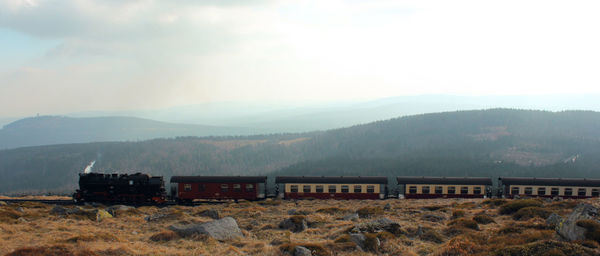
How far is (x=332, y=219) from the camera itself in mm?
27688

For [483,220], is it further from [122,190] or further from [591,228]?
[122,190]

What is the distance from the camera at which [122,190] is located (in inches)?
1677

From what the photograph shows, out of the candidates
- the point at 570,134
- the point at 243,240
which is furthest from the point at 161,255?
the point at 570,134

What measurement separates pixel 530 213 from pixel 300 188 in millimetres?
25438

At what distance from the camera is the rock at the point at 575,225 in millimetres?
16031

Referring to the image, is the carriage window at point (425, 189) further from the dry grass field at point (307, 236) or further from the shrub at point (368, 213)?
the shrub at point (368, 213)

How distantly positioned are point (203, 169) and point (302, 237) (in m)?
179

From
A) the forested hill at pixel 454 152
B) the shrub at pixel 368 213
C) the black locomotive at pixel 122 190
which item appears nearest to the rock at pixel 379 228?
the shrub at pixel 368 213

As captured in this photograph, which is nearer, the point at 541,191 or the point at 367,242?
the point at 367,242

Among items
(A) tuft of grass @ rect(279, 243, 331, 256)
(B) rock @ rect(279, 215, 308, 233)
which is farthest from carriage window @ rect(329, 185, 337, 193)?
(A) tuft of grass @ rect(279, 243, 331, 256)

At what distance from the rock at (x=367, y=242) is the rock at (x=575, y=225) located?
821 centimetres

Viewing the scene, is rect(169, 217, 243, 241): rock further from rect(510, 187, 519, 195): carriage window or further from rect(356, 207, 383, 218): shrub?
rect(510, 187, 519, 195): carriage window

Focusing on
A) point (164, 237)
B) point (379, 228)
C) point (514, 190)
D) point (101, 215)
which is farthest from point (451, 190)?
point (101, 215)

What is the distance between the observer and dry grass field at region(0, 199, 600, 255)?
16438 millimetres
